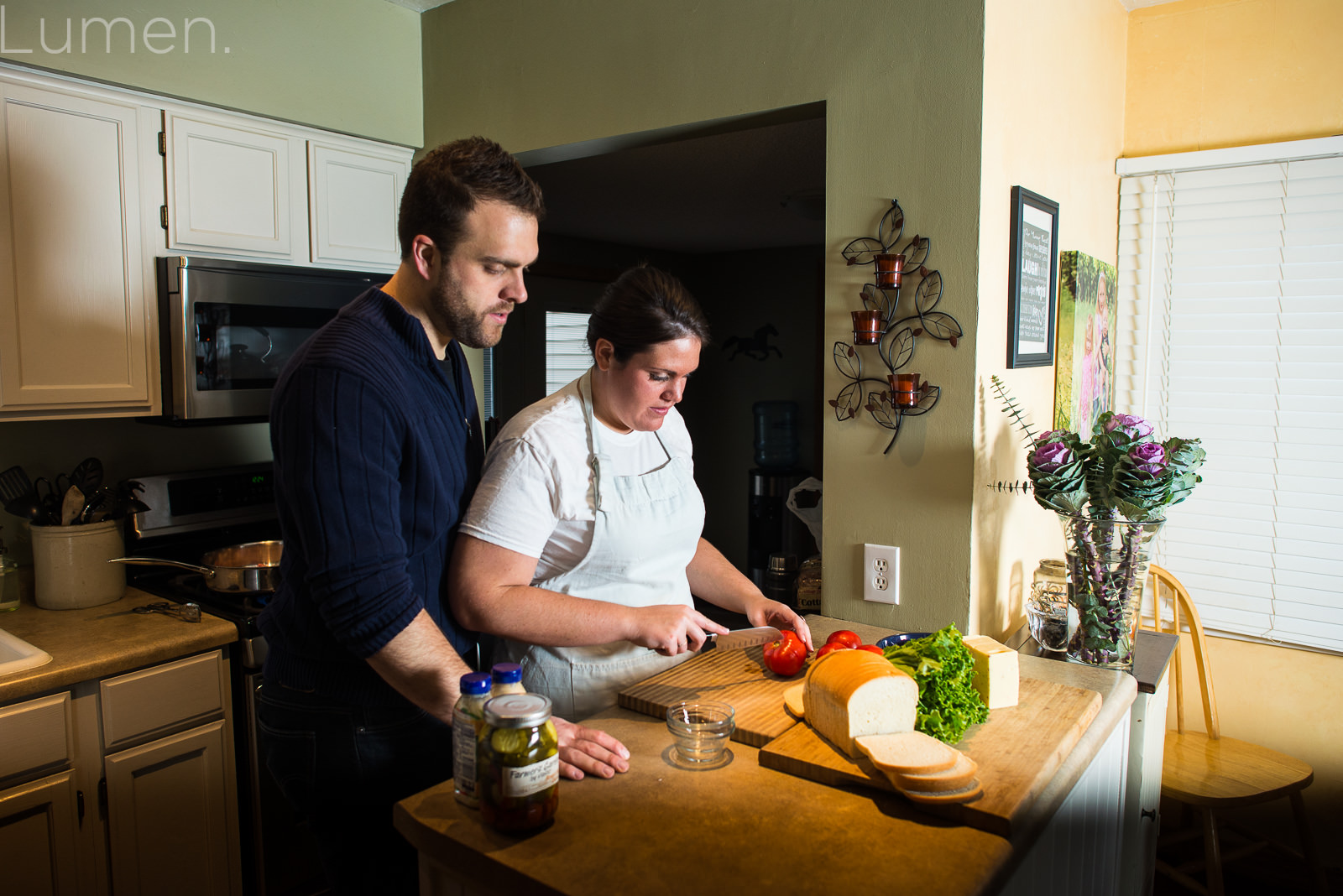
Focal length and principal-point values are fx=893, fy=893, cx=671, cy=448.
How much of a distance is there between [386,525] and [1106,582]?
139cm

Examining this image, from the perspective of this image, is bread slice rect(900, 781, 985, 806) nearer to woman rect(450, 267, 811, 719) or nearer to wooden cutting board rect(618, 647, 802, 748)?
wooden cutting board rect(618, 647, 802, 748)

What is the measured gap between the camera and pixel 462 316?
4.67 feet

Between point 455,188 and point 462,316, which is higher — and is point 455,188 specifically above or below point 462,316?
above

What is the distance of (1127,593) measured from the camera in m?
1.79

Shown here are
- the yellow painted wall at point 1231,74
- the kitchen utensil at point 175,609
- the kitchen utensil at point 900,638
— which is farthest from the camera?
the yellow painted wall at point 1231,74

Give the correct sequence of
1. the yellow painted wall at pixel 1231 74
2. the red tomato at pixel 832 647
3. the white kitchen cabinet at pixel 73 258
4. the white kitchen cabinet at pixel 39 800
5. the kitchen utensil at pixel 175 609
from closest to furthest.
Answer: the red tomato at pixel 832 647 → the white kitchen cabinet at pixel 39 800 → the white kitchen cabinet at pixel 73 258 → the kitchen utensil at pixel 175 609 → the yellow painted wall at pixel 1231 74

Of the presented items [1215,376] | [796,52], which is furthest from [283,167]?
[1215,376]

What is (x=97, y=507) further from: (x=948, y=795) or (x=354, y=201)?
(x=948, y=795)

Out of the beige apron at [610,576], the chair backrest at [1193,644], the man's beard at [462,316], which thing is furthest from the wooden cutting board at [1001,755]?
the chair backrest at [1193,644]

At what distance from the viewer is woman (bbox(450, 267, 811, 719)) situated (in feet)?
4.69

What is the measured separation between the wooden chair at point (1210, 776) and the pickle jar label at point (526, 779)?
1935 mm

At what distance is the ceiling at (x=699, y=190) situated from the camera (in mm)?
3264
